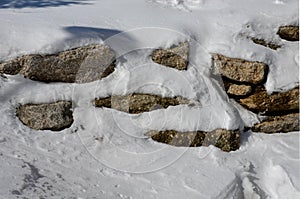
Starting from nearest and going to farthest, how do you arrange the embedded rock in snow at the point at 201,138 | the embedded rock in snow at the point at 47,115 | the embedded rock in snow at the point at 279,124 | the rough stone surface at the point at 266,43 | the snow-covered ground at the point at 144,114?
the snow-covered ground at the point at 144,114 < the embedded rock in snow at the point at 47,115 < the embedded rock in snow at the point at 201,138 < the embedded rock in snow at the point at 279,124 < the rough stone surface at the point at 266,43

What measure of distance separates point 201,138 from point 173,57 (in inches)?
38.3

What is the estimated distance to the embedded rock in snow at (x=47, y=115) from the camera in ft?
14.5

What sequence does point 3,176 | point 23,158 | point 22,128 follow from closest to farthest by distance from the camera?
point 3,176 < point 23,158 < point 22,128

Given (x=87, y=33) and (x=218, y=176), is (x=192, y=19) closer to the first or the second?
(x=87, y=33)

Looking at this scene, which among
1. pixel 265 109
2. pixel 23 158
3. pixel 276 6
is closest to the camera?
pixel 23 158

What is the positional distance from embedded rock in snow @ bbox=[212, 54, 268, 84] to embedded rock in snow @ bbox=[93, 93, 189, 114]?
0.65 m

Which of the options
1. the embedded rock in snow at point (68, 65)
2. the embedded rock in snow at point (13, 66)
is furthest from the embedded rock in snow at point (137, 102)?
the embedded rock in snow at point (13, 66)

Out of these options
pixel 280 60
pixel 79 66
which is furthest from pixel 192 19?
pixel 79 66

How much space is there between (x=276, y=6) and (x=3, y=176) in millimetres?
4194

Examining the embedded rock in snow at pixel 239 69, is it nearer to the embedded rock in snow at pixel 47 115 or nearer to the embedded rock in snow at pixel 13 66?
the embedded rock in snow at pixel 47 115

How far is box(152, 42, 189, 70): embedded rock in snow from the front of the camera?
16.6 ft

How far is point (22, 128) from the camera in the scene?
14.1ft

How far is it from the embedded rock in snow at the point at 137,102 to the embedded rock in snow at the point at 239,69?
65 cm

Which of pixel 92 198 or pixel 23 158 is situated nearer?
pixel 92 198
